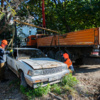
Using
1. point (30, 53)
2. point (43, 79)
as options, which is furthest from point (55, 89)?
point (30, 53)

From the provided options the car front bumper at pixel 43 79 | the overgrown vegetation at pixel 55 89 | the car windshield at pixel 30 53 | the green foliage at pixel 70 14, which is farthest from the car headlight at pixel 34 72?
the green foliage at pixel 70 14

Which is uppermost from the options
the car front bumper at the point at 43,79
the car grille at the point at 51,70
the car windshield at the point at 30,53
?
the car windshield at the point at 30,53

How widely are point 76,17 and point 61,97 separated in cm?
941

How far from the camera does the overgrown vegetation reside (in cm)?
309

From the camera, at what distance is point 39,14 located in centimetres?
1588

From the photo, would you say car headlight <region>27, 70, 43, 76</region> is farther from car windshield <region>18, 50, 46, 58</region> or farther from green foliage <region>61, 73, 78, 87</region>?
car windshield <region>18, 50, 46, 58</region>

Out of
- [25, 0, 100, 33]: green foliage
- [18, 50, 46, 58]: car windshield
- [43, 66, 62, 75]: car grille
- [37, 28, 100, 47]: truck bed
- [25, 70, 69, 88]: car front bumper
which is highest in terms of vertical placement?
[25, 0, 100, 33]: green foliage

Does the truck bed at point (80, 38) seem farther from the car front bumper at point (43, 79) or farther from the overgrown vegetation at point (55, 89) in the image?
the car front bumper at point (43, 79)

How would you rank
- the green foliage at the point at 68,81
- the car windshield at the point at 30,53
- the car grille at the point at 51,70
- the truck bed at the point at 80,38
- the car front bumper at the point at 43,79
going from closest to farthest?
the car front bumper at the point at 43,79, the car grille at the point at 51,70, the green foliage at the point at 68,81, the car windshield at the point at 30,53, the truck bed at the point at 80,38

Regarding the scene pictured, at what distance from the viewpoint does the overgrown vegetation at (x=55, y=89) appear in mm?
3088

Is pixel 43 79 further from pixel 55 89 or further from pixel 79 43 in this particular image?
pixel 79 43

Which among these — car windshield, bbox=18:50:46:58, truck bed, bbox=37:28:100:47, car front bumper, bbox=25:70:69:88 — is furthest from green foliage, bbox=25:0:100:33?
car front bumper, bbox=25:70:69:88

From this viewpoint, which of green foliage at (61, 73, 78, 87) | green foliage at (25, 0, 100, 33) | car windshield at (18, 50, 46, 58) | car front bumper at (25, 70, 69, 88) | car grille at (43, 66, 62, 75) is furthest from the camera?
green foliage at (25, 0, 100, 33)

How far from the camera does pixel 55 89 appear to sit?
3.39 metres
